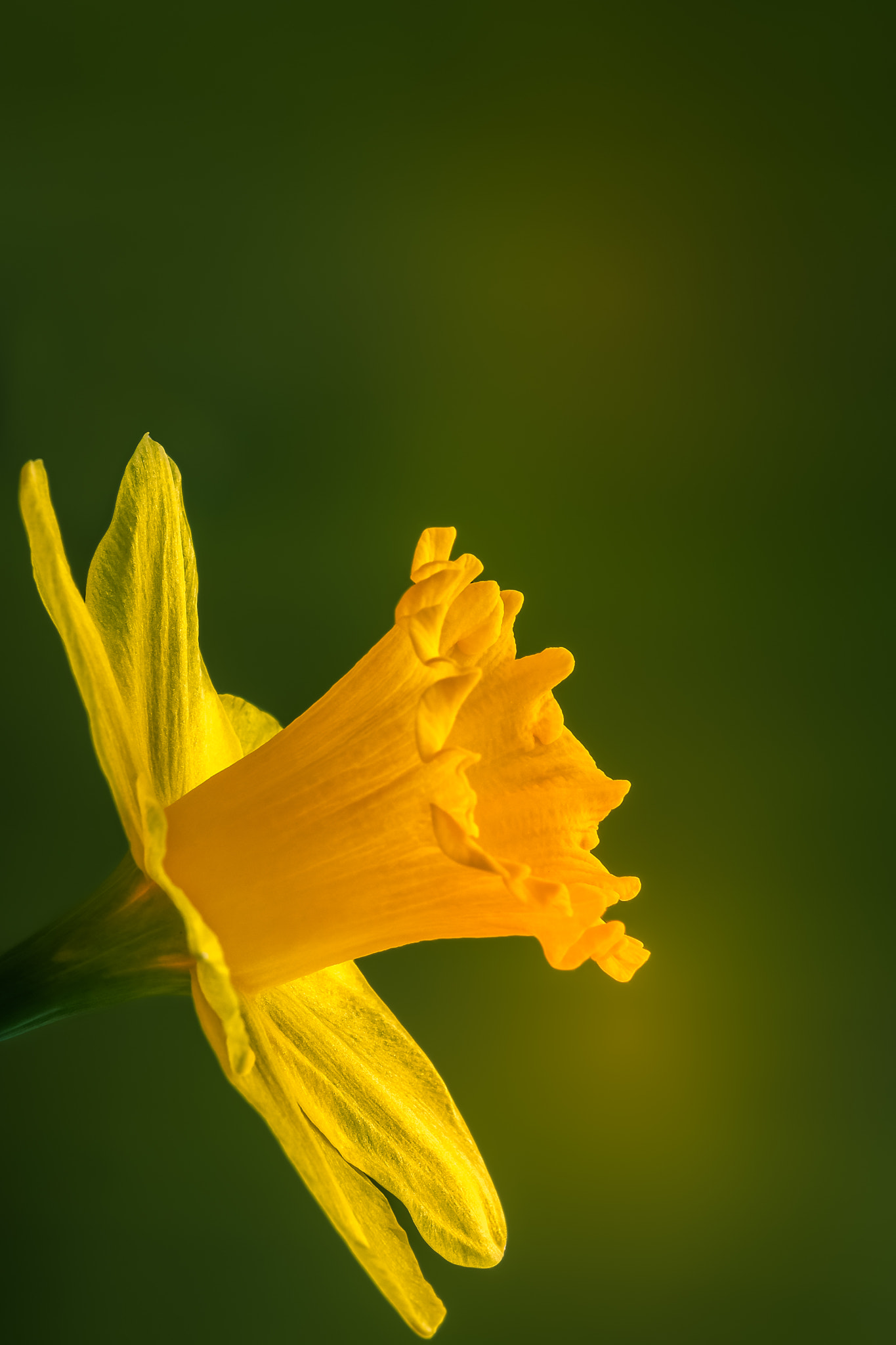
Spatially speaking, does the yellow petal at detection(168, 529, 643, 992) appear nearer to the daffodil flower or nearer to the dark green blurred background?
the daffodil flower

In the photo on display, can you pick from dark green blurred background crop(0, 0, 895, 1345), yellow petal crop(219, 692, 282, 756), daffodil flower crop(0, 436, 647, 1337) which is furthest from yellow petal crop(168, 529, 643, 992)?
dark green blurred background crop(0, 0, 895, 1345)

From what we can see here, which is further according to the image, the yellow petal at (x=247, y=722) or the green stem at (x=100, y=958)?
the yellow petal at (x=247, y=722)

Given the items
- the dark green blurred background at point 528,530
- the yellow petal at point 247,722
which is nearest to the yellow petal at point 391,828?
the yellow petal at point 247,722

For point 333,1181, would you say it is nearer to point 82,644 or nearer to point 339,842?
point 339,842

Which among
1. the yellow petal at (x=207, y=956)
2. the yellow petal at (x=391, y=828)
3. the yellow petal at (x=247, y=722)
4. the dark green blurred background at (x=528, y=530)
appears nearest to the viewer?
the yellow petal at (x=207, y=956)

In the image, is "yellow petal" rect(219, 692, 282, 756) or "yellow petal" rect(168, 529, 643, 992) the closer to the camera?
"yellow petal" rect(168, 529, 643, 992)

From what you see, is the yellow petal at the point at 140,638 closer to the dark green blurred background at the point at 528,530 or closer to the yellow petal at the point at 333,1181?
the yellow petal at the point at 333,1181

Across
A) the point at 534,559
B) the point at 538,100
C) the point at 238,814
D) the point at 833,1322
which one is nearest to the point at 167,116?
the point at 538,100

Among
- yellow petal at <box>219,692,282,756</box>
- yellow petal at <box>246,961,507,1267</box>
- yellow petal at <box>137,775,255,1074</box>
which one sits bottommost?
yellow petal at <box>246,961,507,1267</box>
